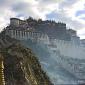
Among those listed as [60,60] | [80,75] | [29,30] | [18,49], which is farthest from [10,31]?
[18,49]

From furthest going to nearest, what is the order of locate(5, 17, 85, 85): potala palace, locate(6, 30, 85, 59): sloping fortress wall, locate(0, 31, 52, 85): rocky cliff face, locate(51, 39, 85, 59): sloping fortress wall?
1. locate(51, 39, 85, 59): sloping fortress wall
2. locate(6, 30, 85, 59): sloping fortress wall
3. locate(5, 17, 85, 85): potala palace
4. locate(0, 31, 52, 85): rocky cliff face

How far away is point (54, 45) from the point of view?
7062cm

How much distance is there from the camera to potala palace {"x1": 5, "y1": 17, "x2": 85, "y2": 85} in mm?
57375

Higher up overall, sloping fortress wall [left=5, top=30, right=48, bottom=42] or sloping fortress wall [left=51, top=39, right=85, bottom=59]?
sloping fortress wall [left=5, top=30, right=48, bottom=42]

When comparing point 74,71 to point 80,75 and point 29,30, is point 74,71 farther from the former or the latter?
point 29,30

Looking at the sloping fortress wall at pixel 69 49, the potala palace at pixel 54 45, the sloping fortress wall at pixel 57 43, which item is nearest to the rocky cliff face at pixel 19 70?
the potala palace at pixel 54 45

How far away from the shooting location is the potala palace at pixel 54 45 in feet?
188

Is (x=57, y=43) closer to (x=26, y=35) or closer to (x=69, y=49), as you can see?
(x=69, y=49)

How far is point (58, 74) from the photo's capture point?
5647 cm

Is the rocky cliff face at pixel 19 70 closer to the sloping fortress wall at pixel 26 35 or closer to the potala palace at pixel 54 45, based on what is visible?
the potala palace at pixel 54 45

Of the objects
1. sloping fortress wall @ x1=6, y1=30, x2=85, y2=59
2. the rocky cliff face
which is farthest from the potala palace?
the rocky cliff face

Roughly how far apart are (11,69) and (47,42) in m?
50.6

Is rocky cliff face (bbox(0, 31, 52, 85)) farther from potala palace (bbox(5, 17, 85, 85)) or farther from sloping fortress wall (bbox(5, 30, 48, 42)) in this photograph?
sloping fortress wall (bbox(5, 30, 48, 42))

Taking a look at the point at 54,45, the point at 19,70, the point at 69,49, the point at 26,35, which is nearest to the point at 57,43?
the point at 54,45
